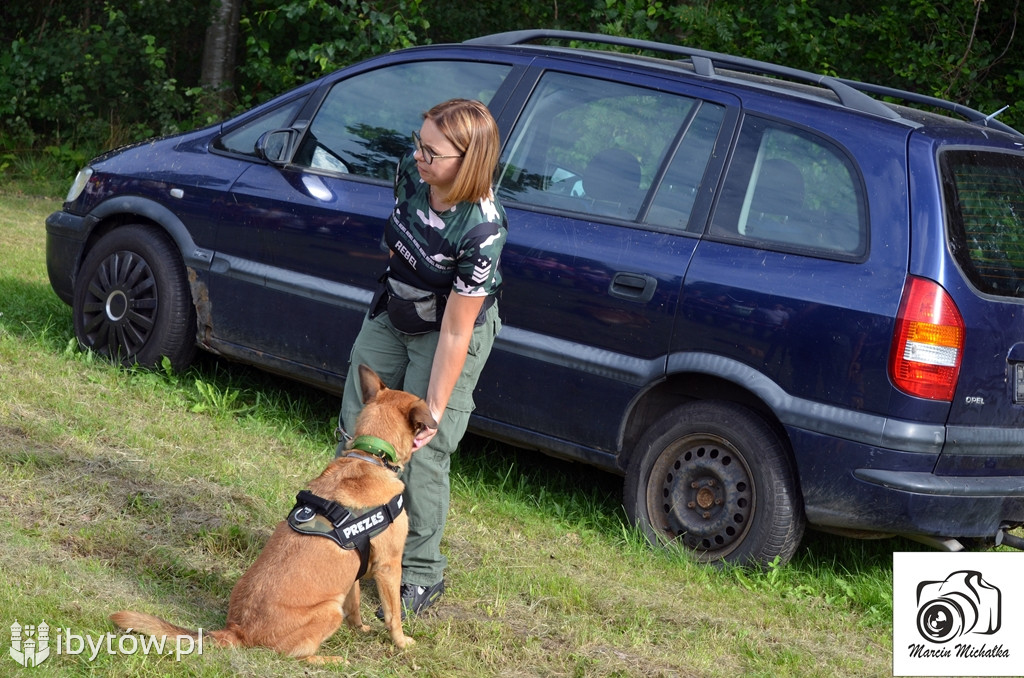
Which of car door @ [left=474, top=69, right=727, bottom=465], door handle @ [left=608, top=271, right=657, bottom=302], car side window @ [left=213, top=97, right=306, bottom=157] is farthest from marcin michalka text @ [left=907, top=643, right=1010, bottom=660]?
car side window @ [left=213, top=97, right=306, bottom=157]

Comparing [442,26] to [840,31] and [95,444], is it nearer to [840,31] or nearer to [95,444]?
[840,31]

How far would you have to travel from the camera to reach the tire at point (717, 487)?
13.4 ft

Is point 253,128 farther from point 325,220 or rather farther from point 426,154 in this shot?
point 426,154

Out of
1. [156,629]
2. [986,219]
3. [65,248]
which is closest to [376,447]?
[156,629]

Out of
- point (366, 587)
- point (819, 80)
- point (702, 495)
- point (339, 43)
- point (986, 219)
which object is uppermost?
point (819, 80)

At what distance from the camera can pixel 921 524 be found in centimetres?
388

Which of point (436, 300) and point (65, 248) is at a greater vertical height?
point (436, 300)

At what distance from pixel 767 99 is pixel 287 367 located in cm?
243

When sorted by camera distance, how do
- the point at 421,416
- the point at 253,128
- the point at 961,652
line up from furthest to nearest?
the point at 253,128
the point at 961,652
the point at 421,416

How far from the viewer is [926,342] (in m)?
3.76

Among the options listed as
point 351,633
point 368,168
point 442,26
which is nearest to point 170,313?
point 368,168

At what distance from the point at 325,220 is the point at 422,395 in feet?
5.34

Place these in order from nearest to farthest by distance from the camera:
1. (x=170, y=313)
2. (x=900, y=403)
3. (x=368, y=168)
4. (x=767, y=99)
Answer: (x=900, y=403), (x=767, y=99), (x=368, y=168), (x=170, y=313)

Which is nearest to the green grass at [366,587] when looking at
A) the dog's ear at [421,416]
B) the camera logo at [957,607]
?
the camera logo at [957,607]
